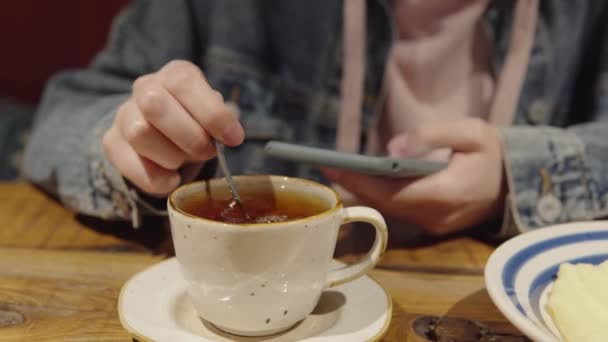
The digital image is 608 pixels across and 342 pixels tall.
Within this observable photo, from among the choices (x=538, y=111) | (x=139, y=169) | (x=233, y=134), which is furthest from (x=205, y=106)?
(x=538, y=111)

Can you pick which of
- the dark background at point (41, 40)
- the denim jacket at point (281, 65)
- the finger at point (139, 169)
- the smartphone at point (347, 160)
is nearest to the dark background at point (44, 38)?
the dark background at point (41, 40)

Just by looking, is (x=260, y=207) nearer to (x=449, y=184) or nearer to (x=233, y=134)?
(x=233, y=134)

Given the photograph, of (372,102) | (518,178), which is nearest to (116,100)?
(372,102)

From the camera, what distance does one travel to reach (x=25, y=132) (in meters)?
1.50

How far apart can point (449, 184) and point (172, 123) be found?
354mm

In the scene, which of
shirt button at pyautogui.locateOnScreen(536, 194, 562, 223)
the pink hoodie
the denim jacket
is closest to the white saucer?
shirt button at pyautogui.locateOnScreen(536, 194, 562, 223)

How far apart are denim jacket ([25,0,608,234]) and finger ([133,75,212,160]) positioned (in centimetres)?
32

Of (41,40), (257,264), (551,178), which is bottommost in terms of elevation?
(41,40)

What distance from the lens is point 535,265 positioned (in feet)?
1.82

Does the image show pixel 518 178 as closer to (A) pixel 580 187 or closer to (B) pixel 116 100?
(A) pixel 580 187

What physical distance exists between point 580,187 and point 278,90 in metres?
0.55

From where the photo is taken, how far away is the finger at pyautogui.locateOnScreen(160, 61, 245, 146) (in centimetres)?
58

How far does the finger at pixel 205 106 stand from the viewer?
58 cm

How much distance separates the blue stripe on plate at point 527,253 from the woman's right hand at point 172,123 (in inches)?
10.6
